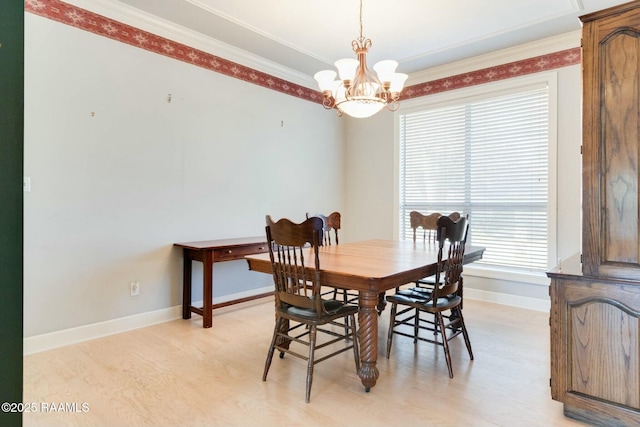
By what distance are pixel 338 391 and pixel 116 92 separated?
2.92m

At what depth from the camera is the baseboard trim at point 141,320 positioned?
8.82 ft

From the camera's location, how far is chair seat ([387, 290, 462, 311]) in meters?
2.34

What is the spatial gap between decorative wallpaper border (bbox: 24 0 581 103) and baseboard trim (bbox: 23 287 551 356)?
2.38 metres

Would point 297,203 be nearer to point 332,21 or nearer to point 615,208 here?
point 332,21

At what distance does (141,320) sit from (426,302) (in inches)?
97.4

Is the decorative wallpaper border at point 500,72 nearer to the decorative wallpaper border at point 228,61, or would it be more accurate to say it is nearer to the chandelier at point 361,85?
the decorative wallpaper border at point 228,61

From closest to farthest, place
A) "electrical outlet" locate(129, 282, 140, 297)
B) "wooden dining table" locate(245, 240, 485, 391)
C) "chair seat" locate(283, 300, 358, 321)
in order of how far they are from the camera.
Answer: "wooden dining table" locate(245, 240, 485, 391) < "chair seat" locate(283, 300, 358, 321) < "electrical outlet" locate(129, 282, 140, 297)

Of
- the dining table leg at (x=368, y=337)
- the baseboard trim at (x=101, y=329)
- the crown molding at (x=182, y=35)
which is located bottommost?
the baseboard trim at (x=101, y=329)

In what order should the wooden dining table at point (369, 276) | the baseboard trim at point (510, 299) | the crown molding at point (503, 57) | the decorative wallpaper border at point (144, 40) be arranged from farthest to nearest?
the baseboard trim at point (510, 299) < the crown molding at point (503, 57) < the decorative wallpaper border at point (144, 40) < the wooden dining table at point (369, 276)

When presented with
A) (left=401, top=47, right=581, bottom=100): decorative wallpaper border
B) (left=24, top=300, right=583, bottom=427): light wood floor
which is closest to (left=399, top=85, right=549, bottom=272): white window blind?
(left=401, top=47, right=581, bottom=100): decorative wallpaper border

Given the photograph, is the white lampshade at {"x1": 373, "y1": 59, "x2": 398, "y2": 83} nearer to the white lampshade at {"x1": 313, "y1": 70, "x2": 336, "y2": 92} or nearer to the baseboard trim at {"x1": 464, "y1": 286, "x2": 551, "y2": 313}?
the white lampshade at {"x1": 313, "y1": 70, "x2": 336, "y2": 92}

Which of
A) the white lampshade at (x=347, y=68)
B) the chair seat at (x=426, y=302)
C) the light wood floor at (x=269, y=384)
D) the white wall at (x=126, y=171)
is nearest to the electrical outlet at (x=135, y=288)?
the white wall at (x=126, y=171)

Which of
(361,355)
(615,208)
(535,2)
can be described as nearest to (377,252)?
(361,355)

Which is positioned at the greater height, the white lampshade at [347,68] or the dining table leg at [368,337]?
the white lampshade at [347,68]
